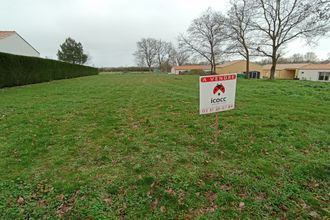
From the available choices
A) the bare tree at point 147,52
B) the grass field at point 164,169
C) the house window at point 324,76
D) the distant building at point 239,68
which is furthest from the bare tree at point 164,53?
the grass field at point 164,169

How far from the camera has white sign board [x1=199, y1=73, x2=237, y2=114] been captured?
140 inches

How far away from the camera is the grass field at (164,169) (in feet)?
7.97

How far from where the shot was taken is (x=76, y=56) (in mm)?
55906

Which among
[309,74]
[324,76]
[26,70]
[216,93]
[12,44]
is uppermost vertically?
[12,44]

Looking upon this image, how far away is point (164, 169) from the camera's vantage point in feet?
10.4

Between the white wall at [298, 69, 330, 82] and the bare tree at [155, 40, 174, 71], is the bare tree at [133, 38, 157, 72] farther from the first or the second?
the white wall at [298, 69, 330, 82]

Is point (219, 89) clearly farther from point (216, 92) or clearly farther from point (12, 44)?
point (12, 44)

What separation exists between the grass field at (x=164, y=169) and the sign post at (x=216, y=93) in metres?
0.85

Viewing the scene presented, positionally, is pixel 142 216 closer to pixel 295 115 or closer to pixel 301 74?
pixel 295 115

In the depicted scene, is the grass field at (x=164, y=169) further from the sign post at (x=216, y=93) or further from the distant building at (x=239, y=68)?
the distant building at (x=239, y=68)

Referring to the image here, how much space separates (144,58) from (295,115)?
242ft

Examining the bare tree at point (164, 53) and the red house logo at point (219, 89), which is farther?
the bare tree at point (164, 53)

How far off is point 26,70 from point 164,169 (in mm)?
15437

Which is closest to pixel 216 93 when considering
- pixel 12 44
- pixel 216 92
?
pixel 216 92
